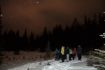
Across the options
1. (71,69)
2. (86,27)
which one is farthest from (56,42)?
(71,69)

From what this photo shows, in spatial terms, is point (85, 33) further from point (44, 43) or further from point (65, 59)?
point (65, 59)

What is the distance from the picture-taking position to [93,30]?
101312mm

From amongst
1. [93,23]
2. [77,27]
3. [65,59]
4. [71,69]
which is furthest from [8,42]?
[71,69]

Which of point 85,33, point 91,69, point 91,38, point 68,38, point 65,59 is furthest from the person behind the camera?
point 68,38

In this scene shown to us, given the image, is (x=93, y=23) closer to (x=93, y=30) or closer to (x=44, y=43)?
(x=93, y=30)

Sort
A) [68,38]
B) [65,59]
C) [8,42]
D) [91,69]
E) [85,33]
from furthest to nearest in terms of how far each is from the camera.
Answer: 1. [8,42]
2. [68,38]
3. [85,33]
4. [65,59]
5. [91,69]

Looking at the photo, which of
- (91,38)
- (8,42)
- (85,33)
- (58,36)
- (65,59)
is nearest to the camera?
(65,59)

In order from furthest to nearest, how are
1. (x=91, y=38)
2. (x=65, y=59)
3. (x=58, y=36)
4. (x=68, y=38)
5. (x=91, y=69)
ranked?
(x=58, y=36)
(x=68, y=38)
(x=91, y=38)
(x=65, y=59)
(x=91, y=69)

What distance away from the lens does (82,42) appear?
10244 cm

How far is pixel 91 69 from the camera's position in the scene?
906 inches

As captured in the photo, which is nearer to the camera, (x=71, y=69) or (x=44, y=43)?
(x=71, y=69)

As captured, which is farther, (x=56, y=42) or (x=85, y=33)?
(x=56, y=42)

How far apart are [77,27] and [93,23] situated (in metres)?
10.7

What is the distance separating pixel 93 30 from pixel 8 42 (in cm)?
4564
